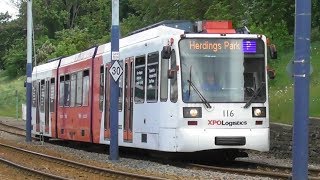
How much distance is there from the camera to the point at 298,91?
9.55m

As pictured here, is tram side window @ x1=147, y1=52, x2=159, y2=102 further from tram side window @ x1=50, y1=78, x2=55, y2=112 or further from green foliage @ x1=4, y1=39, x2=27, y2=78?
green foliage @ x1=4, y1=39, x2=27, y2=78

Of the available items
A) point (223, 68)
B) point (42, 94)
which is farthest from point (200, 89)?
point (42, 94)

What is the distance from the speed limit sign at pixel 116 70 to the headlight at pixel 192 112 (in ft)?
Result: 11.2

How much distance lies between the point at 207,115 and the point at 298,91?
220 inches

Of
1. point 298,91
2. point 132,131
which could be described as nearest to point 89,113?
point 132,131

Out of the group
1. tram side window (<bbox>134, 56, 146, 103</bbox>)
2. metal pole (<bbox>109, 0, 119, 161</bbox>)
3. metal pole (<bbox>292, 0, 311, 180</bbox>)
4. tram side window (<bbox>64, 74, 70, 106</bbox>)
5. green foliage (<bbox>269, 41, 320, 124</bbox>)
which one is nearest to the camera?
metal pole (<bbox>292, 0, 311, 180</bbox>)

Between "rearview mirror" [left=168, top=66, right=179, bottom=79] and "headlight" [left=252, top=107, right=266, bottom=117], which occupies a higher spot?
"rearview mirror" [left=168, top=66, right=179, bottom=79]

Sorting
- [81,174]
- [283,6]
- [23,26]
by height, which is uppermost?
[23,26]

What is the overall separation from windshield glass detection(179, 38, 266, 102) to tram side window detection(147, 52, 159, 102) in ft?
3.13

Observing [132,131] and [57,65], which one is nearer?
[132,131]

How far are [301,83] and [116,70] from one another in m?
8.97

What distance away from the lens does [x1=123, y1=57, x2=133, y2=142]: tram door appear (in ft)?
58.2

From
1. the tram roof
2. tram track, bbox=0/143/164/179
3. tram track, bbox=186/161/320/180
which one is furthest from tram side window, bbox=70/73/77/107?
tram track, bbox=186/161/320/180

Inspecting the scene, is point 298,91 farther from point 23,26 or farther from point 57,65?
point 23,26
